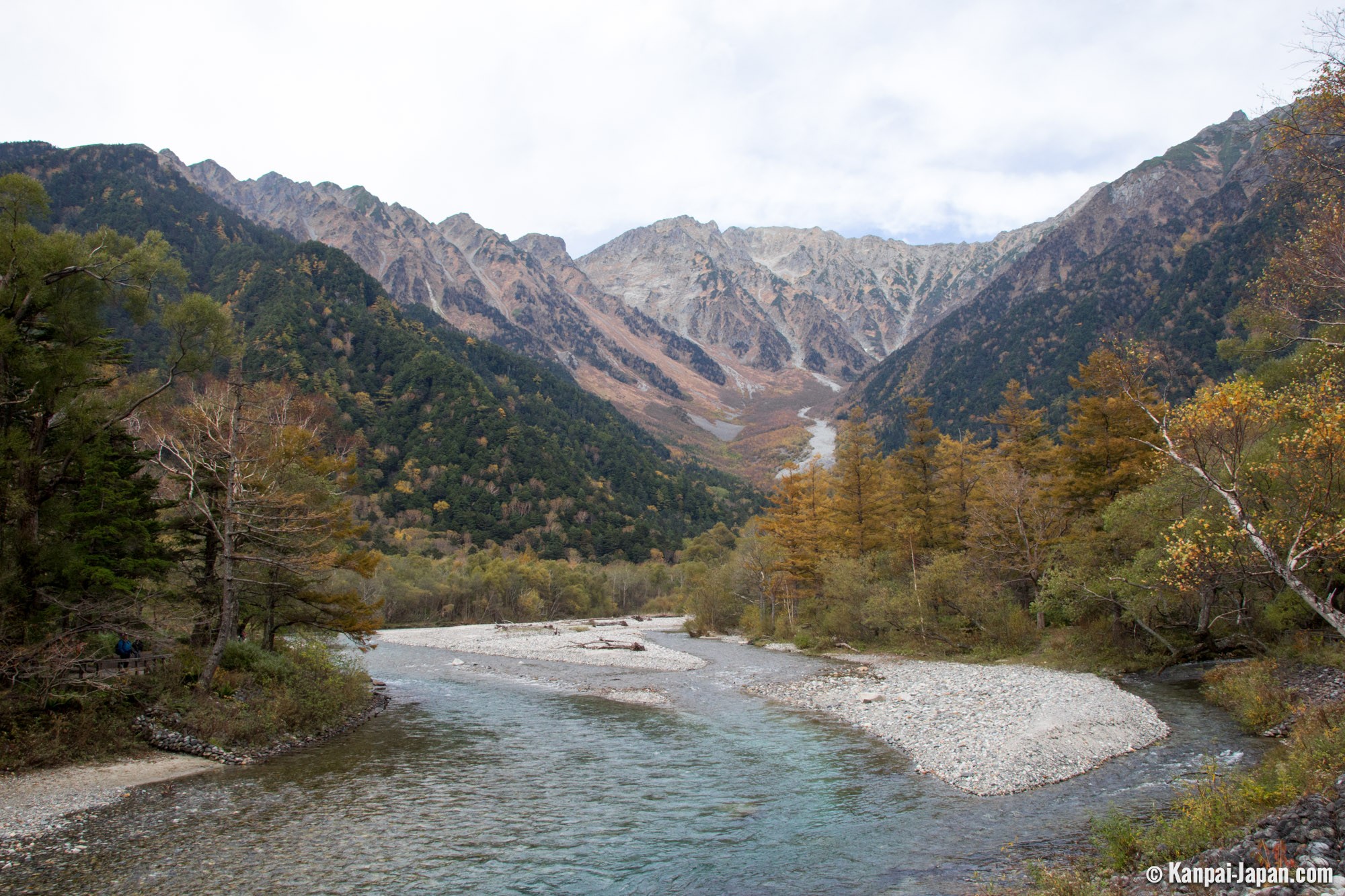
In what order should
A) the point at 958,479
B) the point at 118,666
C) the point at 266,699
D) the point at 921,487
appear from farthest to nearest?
1. the point at 921,487
2. the point at 958,479
3. the point at 266,699
4. the point at 118,666

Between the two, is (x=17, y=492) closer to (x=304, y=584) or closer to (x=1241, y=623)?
(x=304, y=584)

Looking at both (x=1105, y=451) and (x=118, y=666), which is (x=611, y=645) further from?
(x=118, y=666)

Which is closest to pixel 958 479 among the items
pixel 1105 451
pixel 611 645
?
pixel 1105 451

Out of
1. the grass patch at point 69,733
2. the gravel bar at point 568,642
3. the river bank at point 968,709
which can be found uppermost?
the grass patch at point 69,733

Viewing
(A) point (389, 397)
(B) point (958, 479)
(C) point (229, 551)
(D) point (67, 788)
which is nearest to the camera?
(D) point (67, 788)

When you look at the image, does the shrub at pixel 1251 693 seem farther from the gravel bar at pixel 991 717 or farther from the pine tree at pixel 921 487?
the pine tree at pixel 921 487

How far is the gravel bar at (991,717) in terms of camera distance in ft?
54.2

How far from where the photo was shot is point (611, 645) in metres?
56.4

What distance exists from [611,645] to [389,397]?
5112 inches

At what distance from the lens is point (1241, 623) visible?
25516 mm

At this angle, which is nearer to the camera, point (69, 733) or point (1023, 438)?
point (69, 733)

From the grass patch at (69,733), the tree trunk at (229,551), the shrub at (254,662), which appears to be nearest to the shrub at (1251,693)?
the tree trunk at (229,551)

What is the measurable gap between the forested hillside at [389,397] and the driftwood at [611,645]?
233 ft

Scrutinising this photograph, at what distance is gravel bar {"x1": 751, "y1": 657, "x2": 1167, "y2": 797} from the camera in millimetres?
16531
